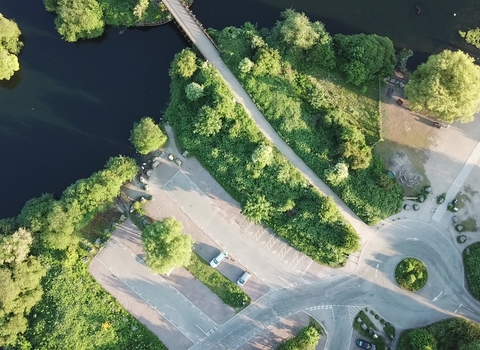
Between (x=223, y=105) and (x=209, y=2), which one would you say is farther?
(x=209, y=2)

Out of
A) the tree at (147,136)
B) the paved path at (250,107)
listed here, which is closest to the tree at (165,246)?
the tree at (147,136)

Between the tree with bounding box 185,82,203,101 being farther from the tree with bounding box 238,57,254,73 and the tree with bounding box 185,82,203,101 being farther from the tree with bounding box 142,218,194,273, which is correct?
the tree with bounding box 142,218,194,273

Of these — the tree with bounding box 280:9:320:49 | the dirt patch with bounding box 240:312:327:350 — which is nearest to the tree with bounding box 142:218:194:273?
the dirt patch with bounding box 240:312:327:350

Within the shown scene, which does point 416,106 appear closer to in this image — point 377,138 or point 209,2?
point 377,138

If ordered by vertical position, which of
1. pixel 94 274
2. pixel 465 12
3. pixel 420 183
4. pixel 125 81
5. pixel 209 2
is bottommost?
pixel 420 183

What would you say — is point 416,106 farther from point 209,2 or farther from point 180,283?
point 180,283

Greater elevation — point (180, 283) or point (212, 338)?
point (180, 283)

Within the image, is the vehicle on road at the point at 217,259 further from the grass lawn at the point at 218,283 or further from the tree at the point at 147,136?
the tree at the point at 147,136

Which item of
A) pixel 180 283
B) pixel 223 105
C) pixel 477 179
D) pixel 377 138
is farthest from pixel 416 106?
pixel 180 283
